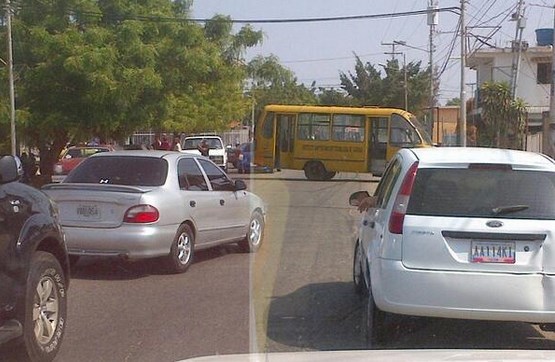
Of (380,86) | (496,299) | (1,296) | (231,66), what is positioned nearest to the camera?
(1,296)

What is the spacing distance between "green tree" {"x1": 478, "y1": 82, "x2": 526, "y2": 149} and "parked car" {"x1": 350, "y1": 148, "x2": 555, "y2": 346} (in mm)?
30179

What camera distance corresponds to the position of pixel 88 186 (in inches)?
398

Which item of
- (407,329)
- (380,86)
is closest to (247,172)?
(380,86)

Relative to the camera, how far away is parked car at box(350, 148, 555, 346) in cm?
638

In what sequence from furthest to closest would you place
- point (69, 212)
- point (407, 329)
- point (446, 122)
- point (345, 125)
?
point (446, 122)
point (345, 125)
point (69, 212)
point (407, 329)

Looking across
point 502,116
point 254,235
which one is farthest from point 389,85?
point 254,235

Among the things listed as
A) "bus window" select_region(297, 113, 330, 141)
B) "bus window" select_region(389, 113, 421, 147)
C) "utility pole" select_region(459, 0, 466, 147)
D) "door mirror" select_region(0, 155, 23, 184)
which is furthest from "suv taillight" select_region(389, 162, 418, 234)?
"utility pole" select_region(459, 0, 466, 147)

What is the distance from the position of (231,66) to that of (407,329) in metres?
26.6

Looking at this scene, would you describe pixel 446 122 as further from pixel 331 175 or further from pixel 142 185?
pixel 142 185

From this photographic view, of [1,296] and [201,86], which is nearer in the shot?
[1,296]

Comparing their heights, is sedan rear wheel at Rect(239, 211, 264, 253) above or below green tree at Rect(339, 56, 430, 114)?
below

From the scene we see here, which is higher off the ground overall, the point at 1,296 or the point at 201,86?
the point at 201,86

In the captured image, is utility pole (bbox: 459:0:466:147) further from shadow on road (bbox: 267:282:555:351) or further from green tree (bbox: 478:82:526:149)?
shadow on road (bbox: 267:282:555:351)

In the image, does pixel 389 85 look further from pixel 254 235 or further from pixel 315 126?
pixel 254 235
